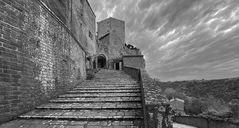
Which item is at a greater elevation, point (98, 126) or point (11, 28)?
point (11, 28)

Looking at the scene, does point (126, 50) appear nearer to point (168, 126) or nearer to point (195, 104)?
point (195, 104)

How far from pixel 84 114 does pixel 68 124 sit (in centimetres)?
50

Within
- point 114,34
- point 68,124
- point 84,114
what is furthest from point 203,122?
point 114,34

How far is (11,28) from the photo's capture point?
9.71 ft

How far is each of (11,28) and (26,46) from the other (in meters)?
0.58

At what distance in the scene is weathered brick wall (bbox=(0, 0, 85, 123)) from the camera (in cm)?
281

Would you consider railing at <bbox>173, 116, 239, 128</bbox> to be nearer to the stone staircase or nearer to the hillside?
the stone staircase

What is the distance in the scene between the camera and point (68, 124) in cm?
292

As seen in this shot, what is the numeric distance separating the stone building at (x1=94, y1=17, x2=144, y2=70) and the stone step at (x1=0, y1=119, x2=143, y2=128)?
55.1 ft

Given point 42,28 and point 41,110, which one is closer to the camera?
point 41,110

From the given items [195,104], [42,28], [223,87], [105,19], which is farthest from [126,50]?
[223,87]

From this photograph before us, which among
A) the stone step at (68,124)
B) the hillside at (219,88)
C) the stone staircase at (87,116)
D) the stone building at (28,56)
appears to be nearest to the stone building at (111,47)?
the hillside at (219,88)

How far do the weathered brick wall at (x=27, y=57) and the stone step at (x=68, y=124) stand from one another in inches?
10.8

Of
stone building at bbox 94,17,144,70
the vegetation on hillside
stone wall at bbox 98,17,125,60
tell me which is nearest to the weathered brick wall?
stone building at bbox 94,17,144,70
